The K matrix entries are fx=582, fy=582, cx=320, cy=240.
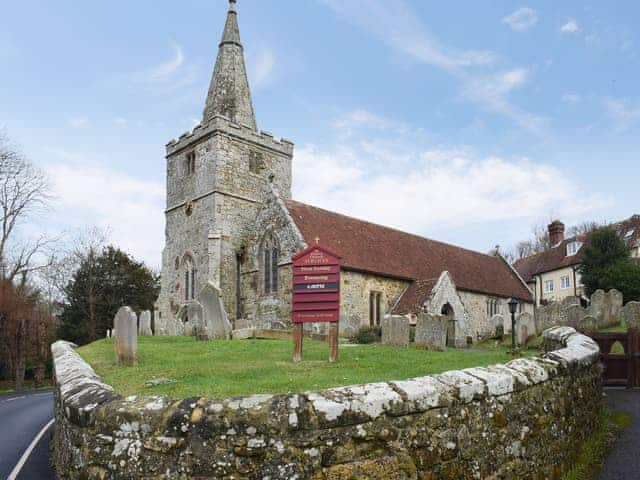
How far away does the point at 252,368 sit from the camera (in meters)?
10.0

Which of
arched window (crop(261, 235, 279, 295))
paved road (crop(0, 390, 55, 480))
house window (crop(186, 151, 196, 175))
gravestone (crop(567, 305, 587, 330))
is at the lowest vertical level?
paved road (crop(0, 390, 55, 480))

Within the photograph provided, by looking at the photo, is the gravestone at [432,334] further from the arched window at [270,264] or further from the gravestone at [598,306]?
the arched window at [270,264]

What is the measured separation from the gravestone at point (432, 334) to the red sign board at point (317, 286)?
4.31 metres

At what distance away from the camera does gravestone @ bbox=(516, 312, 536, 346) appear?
19.4 metres

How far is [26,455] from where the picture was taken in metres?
10.4

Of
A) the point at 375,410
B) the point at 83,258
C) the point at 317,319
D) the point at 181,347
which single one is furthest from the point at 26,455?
the point at 83,258

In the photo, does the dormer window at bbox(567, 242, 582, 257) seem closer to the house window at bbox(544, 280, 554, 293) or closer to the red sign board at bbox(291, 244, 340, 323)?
the house window at bbox(544, 280, 554, 293)

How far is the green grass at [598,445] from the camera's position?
6.87 metres

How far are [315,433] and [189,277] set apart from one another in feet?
89.9

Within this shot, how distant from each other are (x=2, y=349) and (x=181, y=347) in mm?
22943

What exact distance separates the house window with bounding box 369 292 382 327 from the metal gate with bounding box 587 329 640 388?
14.9 meters

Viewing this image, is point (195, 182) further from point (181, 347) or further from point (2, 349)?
point (181, 347)

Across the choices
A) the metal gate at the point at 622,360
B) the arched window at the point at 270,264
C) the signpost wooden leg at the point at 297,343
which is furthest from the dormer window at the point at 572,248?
the signpost wooden leg at the point at 297,343

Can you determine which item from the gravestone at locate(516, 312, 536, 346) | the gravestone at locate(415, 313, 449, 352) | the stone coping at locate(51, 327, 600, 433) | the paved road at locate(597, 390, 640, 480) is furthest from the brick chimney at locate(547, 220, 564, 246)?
the stone coping at locate(51, 327, 600, 433)
